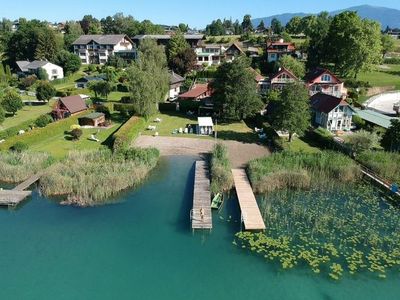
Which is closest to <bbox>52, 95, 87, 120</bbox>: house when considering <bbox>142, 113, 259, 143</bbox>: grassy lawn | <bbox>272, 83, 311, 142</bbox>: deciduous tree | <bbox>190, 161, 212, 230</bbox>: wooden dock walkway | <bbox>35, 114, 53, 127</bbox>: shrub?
<bbox>35, 114, 53, 127</bbox>: shrub

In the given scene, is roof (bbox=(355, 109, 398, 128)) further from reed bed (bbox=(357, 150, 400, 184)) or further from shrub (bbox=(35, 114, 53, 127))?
shrub (bbox=(35, 114, 53, 127))

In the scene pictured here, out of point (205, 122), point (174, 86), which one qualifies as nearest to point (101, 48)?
point (174, 86)

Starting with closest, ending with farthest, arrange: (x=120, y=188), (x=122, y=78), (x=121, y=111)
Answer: (x=120, y=188) < (x=121, y=111) < (x=122, y=78)

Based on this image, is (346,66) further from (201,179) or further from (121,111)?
(201,179)

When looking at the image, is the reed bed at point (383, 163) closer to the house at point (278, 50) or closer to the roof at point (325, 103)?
the roof at point (325, 103)

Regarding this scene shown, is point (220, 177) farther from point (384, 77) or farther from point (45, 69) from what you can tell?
point (45, 69)

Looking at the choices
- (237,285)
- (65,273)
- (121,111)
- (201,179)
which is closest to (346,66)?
(121,111)
